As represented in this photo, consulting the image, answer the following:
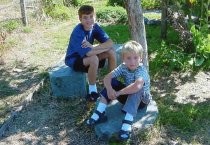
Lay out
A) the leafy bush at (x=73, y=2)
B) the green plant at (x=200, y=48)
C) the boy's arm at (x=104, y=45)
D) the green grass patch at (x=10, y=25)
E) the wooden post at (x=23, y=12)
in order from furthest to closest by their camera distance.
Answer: the leafy bush at (x=73, y=2) → the wooden post at (x=23, y=12) → the green grass patch at (x=10, y=25) → the green plant at (x=200, y=48) → the boy's arm at (x=104, y=45)

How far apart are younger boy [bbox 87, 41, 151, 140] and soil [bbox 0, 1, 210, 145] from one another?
0.76ft

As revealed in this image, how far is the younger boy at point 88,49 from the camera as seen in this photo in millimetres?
5551

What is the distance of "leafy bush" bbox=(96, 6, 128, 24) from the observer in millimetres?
10198

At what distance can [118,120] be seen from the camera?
493 centimetres

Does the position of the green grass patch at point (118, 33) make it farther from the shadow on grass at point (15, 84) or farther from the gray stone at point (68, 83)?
the gray stone at point (68, 83)

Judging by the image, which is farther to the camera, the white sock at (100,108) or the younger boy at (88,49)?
the younger boy at (88,49)

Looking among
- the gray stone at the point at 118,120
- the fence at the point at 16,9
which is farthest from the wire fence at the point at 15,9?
the gray stone at the point at 118,120

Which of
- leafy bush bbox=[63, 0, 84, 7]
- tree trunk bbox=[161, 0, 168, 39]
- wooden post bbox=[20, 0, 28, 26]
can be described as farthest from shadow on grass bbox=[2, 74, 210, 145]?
leafy bush bbox=[63, 0, 84, 7]

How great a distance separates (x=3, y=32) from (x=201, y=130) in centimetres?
501

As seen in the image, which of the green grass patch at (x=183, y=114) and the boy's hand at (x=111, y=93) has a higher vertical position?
the boy's hand at (x=111, y=93)

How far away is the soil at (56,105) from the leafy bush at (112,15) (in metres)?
2.73

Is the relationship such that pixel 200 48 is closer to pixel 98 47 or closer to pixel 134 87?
pixel 98 47

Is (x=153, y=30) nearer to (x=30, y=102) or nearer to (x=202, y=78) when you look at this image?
(x=202, y=78)

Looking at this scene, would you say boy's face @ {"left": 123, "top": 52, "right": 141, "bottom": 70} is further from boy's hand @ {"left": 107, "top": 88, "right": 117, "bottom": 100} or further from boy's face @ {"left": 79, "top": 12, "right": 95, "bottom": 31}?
boy's face @ {"left": 79, "top": 12, "right": 95, "bottom": 31}
